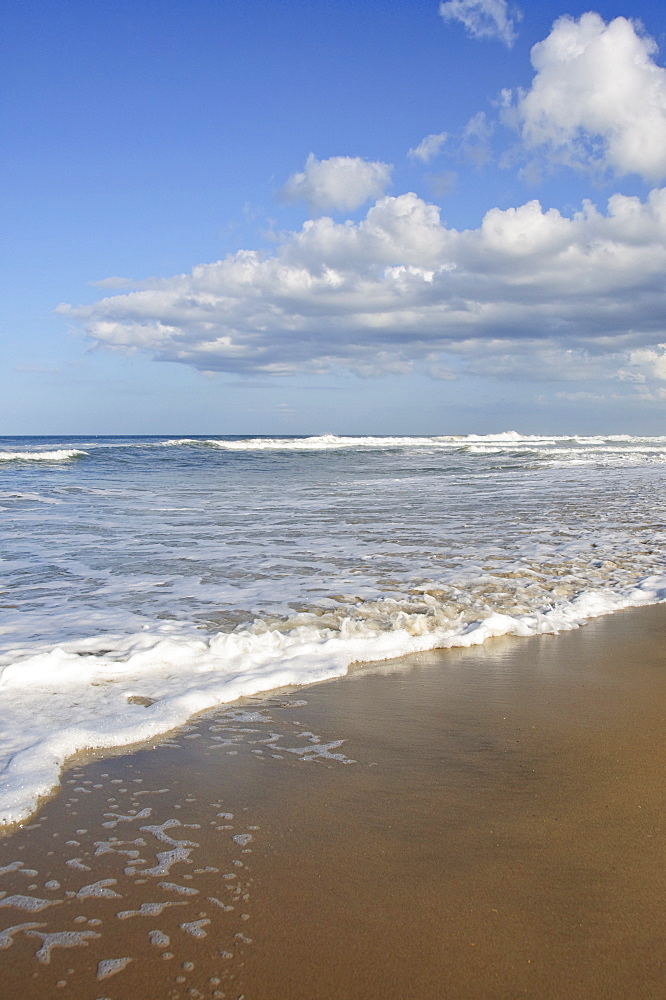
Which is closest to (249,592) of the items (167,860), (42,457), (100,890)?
(167,860)

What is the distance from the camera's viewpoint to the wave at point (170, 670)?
2740 mm

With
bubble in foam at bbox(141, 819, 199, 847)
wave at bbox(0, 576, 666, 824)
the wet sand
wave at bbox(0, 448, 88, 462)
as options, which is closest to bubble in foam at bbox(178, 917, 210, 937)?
the wet sand

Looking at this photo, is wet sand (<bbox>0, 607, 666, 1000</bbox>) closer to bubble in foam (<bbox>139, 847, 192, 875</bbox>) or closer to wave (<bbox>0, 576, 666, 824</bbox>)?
bubble in foam (<bbox>139, 847, 192, 875</bbox>)

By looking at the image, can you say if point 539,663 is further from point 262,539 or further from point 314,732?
point 262,539

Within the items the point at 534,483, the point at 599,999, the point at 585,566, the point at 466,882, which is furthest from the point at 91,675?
the point at 534,483

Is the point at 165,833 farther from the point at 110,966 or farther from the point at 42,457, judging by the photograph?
the point at 42,457

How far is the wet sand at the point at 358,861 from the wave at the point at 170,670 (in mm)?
158

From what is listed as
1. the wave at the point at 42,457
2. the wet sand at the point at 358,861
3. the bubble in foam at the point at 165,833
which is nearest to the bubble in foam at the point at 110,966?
the wet sand at the point at 358,861

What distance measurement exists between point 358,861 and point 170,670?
1956 millimetres

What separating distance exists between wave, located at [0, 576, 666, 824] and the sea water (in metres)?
0.01

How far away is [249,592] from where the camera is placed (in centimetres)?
535

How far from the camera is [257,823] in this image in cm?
215

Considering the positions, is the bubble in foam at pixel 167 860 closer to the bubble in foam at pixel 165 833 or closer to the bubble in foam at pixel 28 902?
the bubble in foam at pixel 165 833

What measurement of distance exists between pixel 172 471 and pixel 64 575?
16.6m
